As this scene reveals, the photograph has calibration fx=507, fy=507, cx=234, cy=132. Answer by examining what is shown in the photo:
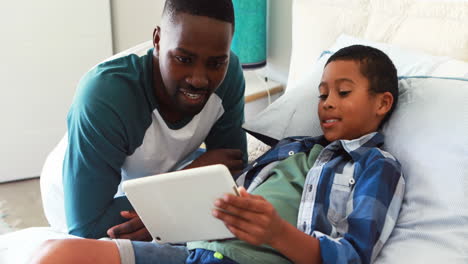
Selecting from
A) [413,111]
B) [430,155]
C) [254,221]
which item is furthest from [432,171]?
[254,221]

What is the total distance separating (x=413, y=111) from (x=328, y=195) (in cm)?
31

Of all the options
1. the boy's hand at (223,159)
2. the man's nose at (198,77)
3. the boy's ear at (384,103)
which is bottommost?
the boy's hand at (223,159)

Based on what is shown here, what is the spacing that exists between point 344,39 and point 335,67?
0.39m

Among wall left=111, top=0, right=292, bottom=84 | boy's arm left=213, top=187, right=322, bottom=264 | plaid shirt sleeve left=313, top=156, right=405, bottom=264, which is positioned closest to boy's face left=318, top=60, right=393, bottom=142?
plaid shirt sleeve left=313, top=156, right=405, bottom=264

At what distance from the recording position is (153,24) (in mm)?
2594

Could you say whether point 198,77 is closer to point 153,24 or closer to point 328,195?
point 328,195

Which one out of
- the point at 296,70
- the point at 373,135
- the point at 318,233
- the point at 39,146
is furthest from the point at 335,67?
the point at 39,146

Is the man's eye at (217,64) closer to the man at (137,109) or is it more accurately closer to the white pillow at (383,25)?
the man at (137,109)

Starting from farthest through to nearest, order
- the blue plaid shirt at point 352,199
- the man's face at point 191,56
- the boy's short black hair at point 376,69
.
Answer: the boy's short black hair at point 376,69
the man's face at point 191,56
the blue plaid shirt at point 352,199

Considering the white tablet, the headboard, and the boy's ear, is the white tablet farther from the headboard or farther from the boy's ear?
the boy's ear

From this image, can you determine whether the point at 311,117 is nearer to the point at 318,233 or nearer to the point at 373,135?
the point at 373,135

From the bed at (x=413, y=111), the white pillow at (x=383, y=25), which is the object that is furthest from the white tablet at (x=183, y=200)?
the white pillow at (x=383, y=25)

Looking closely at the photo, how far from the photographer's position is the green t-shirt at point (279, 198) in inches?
38.4

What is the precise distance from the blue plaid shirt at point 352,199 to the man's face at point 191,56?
259mm
